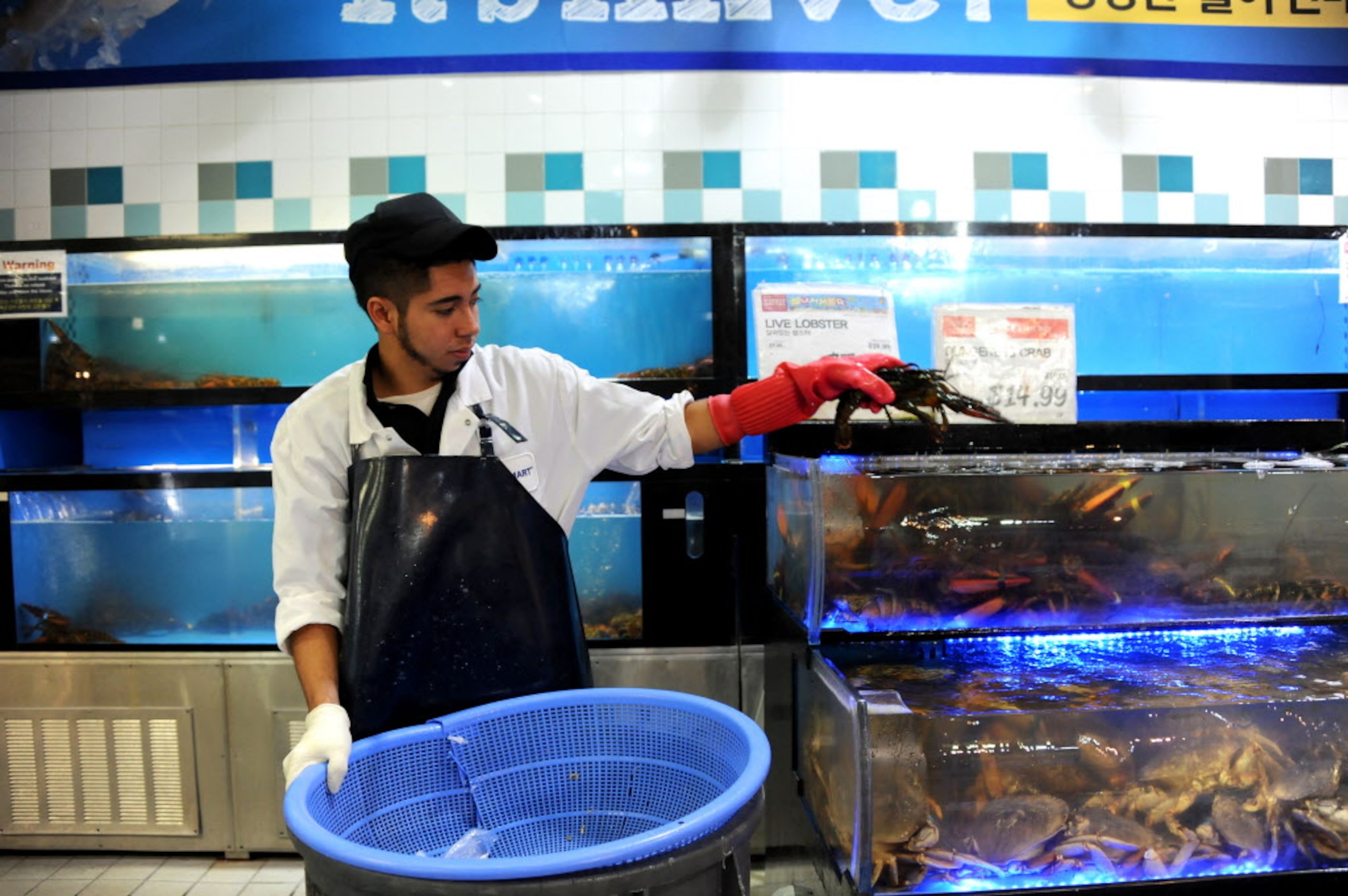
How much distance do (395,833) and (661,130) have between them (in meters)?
2.58

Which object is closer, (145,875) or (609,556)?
(145,875)

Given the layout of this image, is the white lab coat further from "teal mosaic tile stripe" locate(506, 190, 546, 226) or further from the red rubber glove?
"teal mosaic tile stripe" locate(506, 190, 546, 226)

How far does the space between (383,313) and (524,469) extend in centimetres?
42

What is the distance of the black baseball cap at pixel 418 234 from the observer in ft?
5.03

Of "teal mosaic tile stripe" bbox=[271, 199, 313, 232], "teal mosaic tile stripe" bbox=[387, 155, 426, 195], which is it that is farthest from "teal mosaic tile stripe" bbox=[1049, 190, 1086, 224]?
"teal mosaic tile stripe" bbox=[271, 199, 313, 232]

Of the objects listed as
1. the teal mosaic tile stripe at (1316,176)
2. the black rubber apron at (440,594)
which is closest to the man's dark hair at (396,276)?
the black rubber apron at (440,594)

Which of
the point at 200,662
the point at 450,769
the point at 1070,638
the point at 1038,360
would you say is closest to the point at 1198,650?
the point at 1070,638

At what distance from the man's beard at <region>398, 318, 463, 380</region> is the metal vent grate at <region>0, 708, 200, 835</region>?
6.54ft

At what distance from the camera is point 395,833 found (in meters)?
Result: 1.34

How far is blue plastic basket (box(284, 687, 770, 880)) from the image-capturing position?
1.32 meters

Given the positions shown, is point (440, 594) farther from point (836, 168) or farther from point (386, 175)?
point (836, 168)

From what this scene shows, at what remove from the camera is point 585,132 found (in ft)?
10.3

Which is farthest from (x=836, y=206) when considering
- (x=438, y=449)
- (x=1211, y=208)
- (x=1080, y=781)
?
(x=1080, y=781)

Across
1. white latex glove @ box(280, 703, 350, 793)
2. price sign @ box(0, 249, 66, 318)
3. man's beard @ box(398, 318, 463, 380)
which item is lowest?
white latex glove @ box(280, 703, 350, 793)
